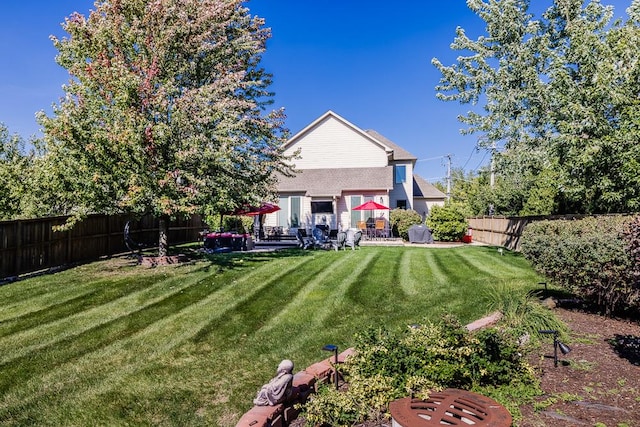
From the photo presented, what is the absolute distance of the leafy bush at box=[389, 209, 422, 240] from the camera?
23666mm

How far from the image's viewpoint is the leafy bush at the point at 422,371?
3.56m

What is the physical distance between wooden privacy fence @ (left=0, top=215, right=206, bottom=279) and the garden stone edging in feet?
34.7

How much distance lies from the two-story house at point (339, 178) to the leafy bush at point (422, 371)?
20357 millimetres

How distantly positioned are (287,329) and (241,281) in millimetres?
3761

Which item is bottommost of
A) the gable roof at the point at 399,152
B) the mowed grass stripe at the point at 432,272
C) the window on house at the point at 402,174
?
the mowed grass stripe at the point at 432,272

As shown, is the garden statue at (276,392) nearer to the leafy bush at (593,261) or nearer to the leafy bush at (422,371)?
the leafy bush at (422,371)

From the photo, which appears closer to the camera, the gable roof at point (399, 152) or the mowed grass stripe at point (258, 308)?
the mowed grass stripe at point (258, 308)

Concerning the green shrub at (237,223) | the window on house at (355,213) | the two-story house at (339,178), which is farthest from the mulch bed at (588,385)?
the green shrub at (237,223)

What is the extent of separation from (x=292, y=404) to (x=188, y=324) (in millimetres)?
4115

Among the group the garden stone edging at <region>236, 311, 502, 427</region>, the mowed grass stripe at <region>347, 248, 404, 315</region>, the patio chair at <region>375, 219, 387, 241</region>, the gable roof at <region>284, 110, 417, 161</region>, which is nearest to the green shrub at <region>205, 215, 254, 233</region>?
the gable roof at <region>284, 110, 417, 161</region>

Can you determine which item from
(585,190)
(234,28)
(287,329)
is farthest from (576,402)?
(234,28)

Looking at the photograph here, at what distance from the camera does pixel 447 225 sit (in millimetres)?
22625

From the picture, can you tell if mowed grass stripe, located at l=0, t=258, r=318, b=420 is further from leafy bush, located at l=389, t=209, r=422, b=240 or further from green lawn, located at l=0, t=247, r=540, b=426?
leafy bush, located at l=389, t=209, r=422, b=240

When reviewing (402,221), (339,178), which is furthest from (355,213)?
(402,221)
